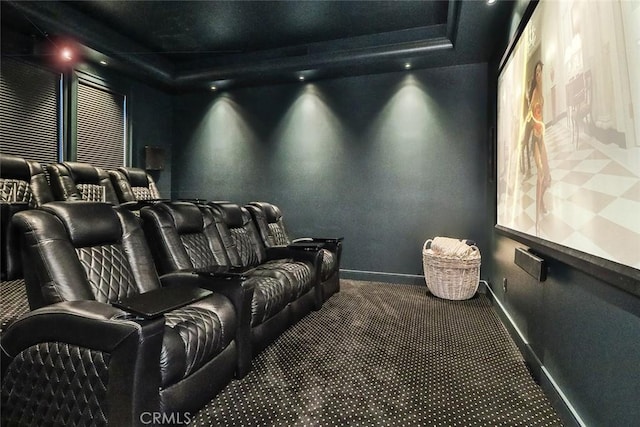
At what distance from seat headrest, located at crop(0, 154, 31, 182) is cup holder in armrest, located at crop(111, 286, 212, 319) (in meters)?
2.83

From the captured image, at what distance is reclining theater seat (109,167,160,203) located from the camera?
4309mm

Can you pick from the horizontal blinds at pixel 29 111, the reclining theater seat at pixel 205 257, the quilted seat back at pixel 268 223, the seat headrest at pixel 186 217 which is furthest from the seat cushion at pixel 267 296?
the horizontal blinds at pixel 29 111

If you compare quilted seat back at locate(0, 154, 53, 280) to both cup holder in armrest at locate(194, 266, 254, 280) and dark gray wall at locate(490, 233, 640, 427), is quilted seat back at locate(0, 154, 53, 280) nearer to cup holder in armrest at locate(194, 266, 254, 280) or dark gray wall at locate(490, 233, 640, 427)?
cup holder in armrest at locate(194, 266, 254, 280)

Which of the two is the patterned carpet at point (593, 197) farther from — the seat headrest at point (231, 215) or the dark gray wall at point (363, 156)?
the seat headrest at point (231, 215)

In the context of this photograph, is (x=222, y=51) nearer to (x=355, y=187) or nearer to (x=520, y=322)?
(x=355, y=187)

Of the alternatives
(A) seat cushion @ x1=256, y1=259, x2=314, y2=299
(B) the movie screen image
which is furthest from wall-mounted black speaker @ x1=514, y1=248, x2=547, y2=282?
(A) seat cushion @ x1=256, y1=259, x2=314, y2=299

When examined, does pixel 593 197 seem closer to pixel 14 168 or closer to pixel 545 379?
pixel 545 379

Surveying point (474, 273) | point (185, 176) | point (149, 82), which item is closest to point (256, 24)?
point (149, 82)

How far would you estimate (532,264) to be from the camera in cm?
210

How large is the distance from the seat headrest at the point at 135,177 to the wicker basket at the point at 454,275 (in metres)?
3.95

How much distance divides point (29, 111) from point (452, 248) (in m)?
5.23

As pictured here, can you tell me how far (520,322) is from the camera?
2.60 metres

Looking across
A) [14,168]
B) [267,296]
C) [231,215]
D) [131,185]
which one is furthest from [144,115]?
[267,296]

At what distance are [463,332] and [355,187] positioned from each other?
2.46 m
